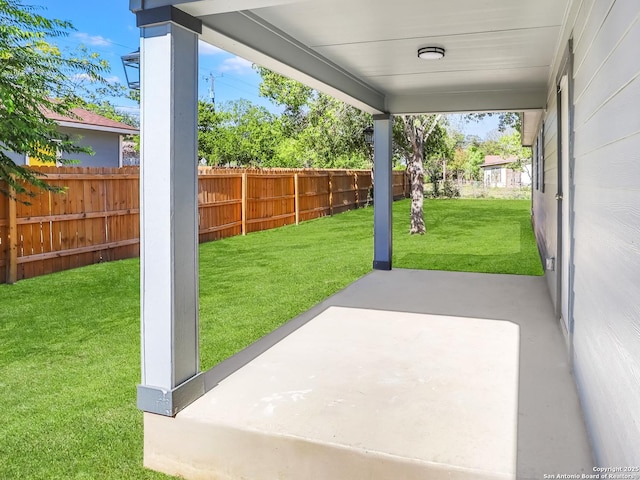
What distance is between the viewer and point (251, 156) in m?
26.0

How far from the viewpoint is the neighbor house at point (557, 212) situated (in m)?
1.80

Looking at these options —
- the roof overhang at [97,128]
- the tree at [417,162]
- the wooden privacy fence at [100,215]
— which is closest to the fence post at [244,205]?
the wooden privacy fence at [100,215]

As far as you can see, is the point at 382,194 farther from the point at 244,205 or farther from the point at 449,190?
the point at 449,190

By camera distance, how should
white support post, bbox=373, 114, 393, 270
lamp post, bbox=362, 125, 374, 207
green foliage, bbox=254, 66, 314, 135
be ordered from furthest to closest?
green foliage, bbox=254, 66, 314, 135, lamp post, bbox=362, 125, 374, 207, white support post, bbox=373, 114, 393, 270

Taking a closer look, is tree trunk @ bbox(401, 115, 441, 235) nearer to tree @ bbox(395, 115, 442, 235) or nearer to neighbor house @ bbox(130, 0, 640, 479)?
tree @ bbox(395, 115, 442, 235)

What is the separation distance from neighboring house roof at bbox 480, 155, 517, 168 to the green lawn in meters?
35.5

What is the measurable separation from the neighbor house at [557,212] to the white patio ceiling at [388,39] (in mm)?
17

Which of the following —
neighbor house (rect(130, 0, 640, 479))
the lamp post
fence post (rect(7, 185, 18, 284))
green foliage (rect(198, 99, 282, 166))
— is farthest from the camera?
green foliage (rect(198, 99, 282, 166))

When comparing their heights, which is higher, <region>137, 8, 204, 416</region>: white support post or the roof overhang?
the roof overhang

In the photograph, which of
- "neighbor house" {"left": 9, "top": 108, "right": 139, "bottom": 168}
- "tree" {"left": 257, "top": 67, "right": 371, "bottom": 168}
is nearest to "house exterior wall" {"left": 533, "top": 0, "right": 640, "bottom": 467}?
"tree" {"left": 257, "top": 67, "right": 371, "bottom": 168}

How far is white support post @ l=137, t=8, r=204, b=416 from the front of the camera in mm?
2551

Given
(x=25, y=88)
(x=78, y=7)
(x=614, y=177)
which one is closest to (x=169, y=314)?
(x=614, y=177)

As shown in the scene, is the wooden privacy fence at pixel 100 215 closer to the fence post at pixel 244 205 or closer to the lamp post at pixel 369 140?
the fence post at pixel 244 205

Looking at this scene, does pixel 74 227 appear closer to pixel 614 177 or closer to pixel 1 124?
pixel 1 124
